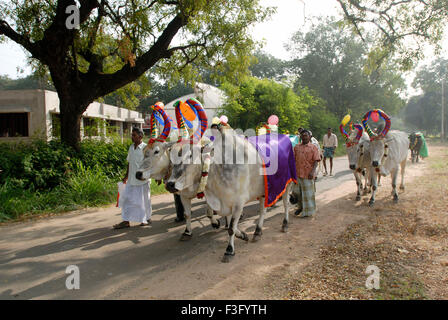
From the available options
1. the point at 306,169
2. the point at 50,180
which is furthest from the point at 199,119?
the point at 50,180

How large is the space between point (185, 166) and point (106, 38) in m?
8.98

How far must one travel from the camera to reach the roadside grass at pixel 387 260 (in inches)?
132

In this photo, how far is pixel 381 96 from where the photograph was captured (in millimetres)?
31828

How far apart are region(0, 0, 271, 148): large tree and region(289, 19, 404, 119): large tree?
76.4 feet

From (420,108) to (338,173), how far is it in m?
49.3

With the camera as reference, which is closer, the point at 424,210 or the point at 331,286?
the point at 331,286

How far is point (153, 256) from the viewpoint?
457 cm

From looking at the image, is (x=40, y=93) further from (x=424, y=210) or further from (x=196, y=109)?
(x=424, y=210)

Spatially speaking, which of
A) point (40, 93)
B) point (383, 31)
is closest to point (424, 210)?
point (383, 31)

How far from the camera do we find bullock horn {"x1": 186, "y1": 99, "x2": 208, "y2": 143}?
4.52 metres

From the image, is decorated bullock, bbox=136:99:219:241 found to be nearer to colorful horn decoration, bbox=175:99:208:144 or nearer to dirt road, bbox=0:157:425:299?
colorful horn decoration, bbox=175:99:208:144

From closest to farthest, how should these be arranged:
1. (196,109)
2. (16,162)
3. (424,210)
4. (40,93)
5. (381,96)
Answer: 1. (196,109)
2. (424,210)
3. (16,162)
4. (40,93)
5. (381,96)

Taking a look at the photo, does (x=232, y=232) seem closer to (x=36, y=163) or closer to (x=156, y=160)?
(x=156, y=160)

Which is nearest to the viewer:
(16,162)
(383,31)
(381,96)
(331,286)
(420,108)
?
(331,286)
